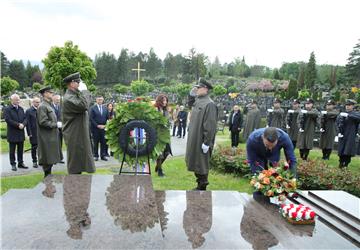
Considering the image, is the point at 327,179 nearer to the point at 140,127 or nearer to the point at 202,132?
the point at 202,132

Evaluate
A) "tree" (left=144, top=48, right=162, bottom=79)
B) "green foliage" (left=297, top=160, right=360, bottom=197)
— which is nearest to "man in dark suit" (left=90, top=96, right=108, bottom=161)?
"green foliage" (left=297, top=160, right=360, bottom=197)

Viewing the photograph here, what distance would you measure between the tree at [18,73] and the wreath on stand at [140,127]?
6361 centimetres

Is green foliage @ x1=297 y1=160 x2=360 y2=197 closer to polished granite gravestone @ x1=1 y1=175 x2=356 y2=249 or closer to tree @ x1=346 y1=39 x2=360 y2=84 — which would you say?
polished granite gravestone @ x1=1 y1=175 x2=356 y2=249

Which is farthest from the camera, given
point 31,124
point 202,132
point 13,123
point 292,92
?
point 292,92

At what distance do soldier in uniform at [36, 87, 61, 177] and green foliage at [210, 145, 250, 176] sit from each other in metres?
4.20

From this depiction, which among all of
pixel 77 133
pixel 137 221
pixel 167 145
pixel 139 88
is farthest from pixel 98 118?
pixel 139 88

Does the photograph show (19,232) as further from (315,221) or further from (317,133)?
(317,133)

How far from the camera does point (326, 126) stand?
11.7 metres

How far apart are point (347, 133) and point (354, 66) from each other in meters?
47.2

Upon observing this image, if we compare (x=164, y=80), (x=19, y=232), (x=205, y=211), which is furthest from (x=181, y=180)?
(x=164, y=80)

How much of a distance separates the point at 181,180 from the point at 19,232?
5233 mm

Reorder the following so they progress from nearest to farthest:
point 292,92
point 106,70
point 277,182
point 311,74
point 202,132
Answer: point 277,182
point 202,132
point 292,92
point 311,74
point 106,70

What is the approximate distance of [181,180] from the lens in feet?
27.3

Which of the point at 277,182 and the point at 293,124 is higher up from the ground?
the point at 277,182
